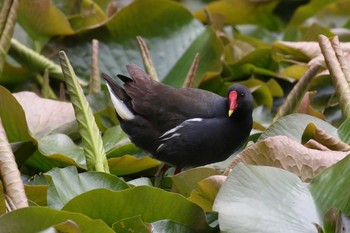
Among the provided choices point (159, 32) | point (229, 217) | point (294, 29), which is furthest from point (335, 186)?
point (294, 29)

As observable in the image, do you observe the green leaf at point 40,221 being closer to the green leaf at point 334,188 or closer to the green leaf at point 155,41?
the green leaf at point 334,188

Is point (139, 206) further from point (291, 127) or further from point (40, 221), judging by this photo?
point (291, 127)

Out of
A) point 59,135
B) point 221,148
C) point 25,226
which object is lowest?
point 221,148

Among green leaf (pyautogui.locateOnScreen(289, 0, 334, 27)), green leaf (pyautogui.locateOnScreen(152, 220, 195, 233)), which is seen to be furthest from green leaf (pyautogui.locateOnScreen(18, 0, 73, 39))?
green leaf (pyautogui.locateOnScreen(152, 220, 195, 233))

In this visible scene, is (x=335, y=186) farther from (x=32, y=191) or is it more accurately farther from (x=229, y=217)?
(x=32, y=191)

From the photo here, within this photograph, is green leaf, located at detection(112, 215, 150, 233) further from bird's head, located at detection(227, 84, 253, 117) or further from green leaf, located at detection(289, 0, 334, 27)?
green leaf, located at detection(289, 0, 334, 27)

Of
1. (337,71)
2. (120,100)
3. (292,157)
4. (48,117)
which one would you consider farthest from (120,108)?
(292,157)

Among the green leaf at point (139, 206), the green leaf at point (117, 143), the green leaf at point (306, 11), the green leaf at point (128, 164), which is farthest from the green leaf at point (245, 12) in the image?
the green leaf at point (139, 206)

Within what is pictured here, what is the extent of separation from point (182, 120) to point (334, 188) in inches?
38.1

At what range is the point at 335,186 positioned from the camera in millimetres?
1660

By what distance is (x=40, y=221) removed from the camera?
1561 mm

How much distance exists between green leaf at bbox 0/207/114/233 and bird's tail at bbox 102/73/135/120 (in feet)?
3.33

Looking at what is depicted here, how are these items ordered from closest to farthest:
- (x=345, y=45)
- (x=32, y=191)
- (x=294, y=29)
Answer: (x=32, y=191), (x=345, y=45), (x=294, y=29)

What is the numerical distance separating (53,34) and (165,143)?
26.6 inches
